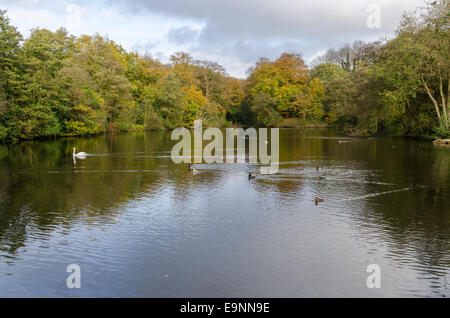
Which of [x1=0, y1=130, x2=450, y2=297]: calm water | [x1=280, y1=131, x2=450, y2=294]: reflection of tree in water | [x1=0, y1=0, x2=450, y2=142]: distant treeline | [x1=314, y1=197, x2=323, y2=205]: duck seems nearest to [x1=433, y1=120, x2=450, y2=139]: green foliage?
[x1=0, y1=0, x2=450, y2=142]: distant treeline

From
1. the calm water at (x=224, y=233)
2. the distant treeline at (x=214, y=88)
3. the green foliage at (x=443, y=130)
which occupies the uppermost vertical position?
the distant treeline at (x=214, y=88)

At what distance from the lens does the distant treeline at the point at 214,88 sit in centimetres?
4156

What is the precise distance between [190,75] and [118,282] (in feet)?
246

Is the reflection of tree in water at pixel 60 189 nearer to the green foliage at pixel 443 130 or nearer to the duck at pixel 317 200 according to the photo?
the duck at pixel 317 200

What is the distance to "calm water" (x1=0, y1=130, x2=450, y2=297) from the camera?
33.0 feet

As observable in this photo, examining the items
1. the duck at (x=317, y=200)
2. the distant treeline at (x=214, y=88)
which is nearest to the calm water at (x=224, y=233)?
the duck at (x=317, y=200)

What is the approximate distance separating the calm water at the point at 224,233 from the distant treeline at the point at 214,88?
1532 cm

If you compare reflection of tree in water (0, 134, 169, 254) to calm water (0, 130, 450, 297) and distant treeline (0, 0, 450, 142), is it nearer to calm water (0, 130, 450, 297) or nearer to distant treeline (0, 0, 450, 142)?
calm water (0, 130, 450, 297)

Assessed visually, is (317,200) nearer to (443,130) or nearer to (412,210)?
(412,210)

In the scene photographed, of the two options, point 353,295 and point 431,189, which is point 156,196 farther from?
point 431,189

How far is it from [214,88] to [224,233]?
76.5 metres

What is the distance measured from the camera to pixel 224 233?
13750mm

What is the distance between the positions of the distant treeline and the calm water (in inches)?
603

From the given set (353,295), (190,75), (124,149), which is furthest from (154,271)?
(190,75)
